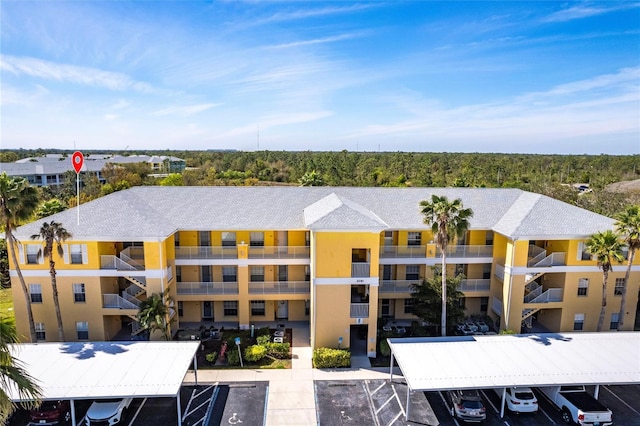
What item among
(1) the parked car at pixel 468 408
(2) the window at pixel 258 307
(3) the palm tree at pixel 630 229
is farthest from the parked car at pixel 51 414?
(3) the palm tree at pixel 630 229

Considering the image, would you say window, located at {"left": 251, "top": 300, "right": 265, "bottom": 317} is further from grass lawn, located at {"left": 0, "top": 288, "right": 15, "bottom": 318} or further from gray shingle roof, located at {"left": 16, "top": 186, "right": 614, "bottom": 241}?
grass lawn, located at {"left": 0, "top": 288, "right": 15, "bottom": 318}

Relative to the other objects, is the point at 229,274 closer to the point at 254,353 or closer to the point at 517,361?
the point at 254,353

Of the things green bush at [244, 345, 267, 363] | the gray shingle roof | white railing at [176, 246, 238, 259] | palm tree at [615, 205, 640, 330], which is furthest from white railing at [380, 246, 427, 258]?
palm tree at [615, 205, 640, 330]

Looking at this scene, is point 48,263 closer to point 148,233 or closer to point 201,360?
point 148,233

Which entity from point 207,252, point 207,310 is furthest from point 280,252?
point 207,310

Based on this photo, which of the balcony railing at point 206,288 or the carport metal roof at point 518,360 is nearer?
the carport metal roof at point 518,360

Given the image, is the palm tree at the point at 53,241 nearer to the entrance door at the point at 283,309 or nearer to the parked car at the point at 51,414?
the parked car at the point at 51,414

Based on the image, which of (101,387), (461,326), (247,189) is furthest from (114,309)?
(461,326)

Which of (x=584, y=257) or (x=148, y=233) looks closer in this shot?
(x=148, y=233)
